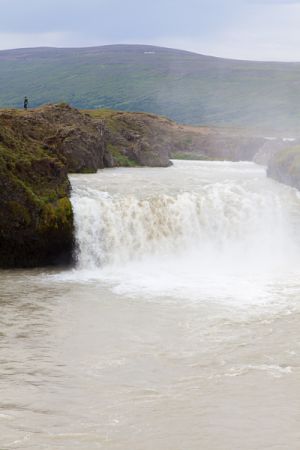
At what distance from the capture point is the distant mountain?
124037mm

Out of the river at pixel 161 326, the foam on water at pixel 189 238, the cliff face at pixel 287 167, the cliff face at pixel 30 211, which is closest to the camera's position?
Result: the river at pixel 161 326

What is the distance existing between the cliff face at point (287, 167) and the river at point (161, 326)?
1316 millimetres

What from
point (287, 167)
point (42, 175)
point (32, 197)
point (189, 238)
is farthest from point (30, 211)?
point (287, 167)

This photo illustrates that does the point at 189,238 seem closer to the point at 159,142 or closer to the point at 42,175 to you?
the point at 42,175

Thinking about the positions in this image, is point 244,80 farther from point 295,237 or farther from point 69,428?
point 69,428

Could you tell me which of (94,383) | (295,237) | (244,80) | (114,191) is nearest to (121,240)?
(114,191)

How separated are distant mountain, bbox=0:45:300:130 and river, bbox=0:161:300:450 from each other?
75.6 meters

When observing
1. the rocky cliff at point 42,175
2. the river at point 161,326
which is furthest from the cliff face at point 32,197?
the river at point 161,326

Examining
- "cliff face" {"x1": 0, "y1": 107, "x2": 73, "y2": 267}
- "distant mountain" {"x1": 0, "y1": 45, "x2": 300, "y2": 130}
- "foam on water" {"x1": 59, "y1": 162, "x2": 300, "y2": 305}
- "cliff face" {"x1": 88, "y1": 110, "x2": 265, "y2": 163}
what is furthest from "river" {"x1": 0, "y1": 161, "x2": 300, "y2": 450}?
"distant mountain" {"x1": 0, "y1": 45, "x2": 300, "y2": 130}

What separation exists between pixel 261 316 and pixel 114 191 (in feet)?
36.3

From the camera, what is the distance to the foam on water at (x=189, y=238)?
808 inches

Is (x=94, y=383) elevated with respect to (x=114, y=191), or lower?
lower

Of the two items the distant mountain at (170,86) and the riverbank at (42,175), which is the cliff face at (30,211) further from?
the distant mountain at (170,86)

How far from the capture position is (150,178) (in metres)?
31.1
